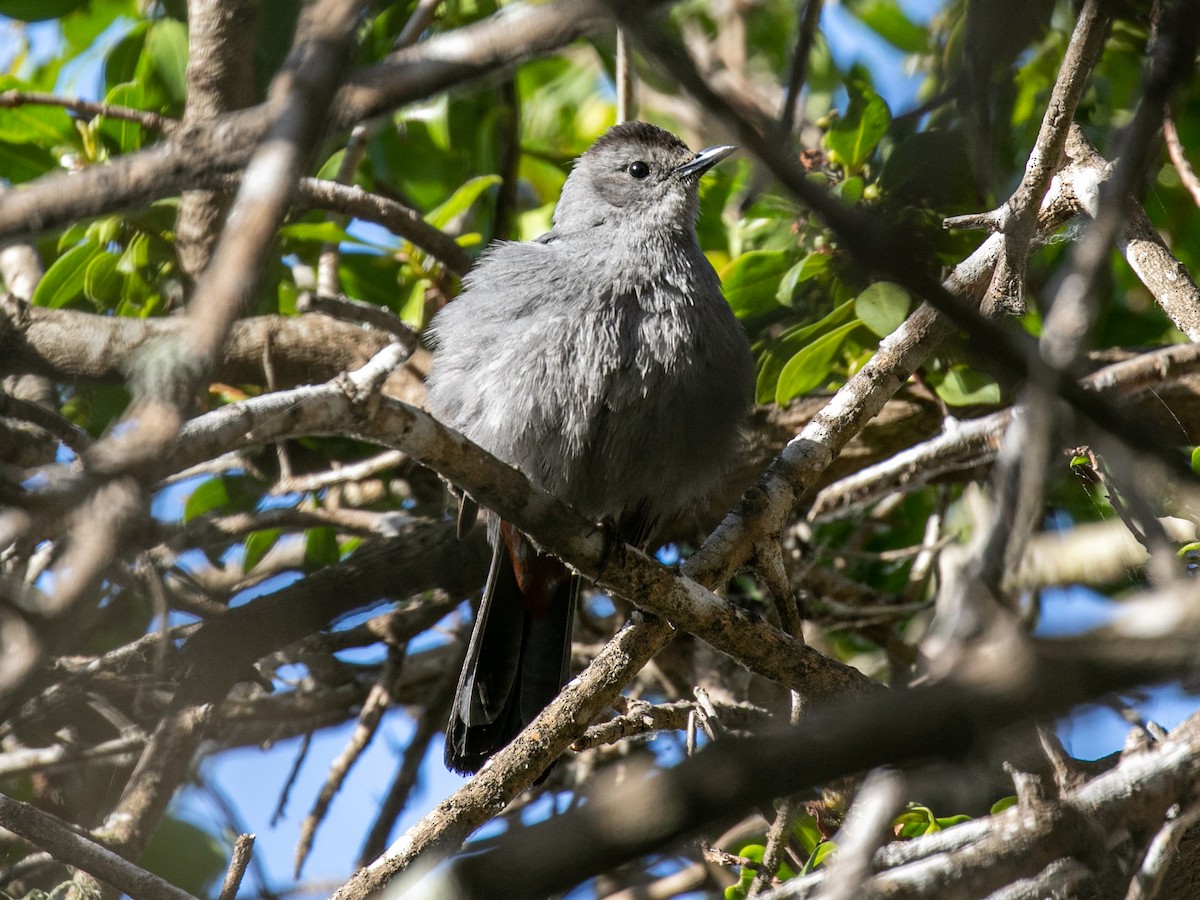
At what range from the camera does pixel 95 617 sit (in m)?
4.24

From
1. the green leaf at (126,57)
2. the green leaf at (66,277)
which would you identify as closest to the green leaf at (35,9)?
the green leaf at (126,57)

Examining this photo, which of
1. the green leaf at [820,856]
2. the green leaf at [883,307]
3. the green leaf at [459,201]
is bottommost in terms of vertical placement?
the green leaf at [820,856]

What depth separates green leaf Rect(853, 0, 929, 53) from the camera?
18.4 ft

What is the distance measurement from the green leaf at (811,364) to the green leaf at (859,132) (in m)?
0.58

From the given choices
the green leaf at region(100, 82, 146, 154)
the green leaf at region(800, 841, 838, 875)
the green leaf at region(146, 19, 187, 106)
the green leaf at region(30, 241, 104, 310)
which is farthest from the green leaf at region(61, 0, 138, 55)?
the green leaf at region(800, 841, 838, 875)

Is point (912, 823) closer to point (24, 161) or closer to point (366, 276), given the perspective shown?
point (366, 276)

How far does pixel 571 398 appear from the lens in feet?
12.3

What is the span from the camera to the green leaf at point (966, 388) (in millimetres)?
4008

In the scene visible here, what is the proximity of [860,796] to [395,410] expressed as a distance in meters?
1.23

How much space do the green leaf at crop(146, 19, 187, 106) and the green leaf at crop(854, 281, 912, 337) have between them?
270 cm

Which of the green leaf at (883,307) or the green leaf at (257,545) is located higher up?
the green leaf at (257,545)

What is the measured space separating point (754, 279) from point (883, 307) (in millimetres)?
737

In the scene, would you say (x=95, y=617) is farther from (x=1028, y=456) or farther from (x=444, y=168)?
(x=1028, y=456)

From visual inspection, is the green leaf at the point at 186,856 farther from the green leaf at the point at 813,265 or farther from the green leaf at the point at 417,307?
the green leaf at the point at 813,265
